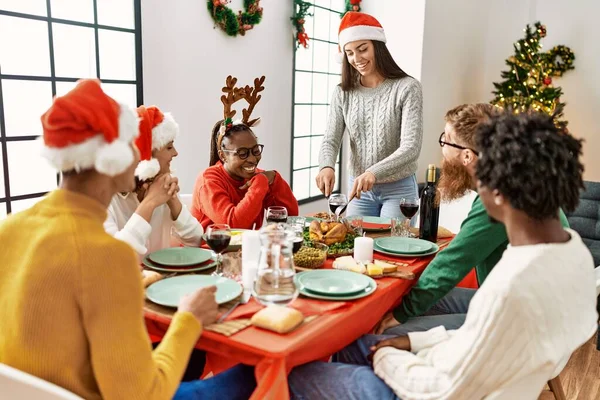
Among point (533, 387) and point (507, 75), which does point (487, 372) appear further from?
point (507, 75)

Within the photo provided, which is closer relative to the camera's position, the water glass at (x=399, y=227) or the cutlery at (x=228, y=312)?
the cutlery at (x=228, y=312)

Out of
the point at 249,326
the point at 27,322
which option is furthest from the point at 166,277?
the point at 27,322

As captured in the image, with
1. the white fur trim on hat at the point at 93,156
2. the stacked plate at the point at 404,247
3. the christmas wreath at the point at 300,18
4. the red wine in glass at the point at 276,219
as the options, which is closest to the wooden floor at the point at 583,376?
the stacked plate at the point at 404,247

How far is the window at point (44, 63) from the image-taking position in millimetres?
2600

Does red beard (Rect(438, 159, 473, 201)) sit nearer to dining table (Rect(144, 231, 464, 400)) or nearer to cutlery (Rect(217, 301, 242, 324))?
dining table (Rect(144, 231, 464, 400))

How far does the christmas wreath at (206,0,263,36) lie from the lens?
3.49 m

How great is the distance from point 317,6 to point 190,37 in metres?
1.61

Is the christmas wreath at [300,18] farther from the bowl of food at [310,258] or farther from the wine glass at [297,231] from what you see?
the bowl of food at [310,258]

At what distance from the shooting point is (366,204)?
110 inches

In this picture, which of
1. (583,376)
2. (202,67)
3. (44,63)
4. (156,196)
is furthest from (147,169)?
(583,376)

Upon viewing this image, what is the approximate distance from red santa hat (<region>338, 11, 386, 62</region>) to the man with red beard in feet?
3.44

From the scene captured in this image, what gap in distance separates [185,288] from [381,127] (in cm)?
160

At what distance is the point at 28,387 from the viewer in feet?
3.26

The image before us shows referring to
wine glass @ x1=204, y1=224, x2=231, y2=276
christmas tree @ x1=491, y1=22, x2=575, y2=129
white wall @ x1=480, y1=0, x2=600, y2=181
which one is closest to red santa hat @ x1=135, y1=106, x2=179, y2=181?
wine glass @ x1=204, y1=224, x2=231, y2=276
